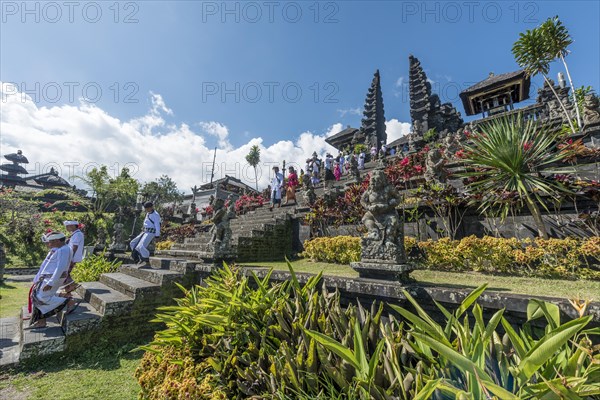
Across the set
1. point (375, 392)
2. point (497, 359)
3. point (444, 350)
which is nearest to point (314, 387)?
point (375, 392)

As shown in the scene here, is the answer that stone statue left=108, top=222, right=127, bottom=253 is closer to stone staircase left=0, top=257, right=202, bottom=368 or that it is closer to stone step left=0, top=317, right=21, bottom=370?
stone staircase left=0, top=257, right=202, bottom=368

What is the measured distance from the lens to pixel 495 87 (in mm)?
24641

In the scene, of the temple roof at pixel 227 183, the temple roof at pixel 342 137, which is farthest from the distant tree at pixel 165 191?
the temple roof at pixel 342 137

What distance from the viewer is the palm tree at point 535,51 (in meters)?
13.9

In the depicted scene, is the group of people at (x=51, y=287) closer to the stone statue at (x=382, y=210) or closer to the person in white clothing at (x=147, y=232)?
the person in white clothing at (x=147, y=232)

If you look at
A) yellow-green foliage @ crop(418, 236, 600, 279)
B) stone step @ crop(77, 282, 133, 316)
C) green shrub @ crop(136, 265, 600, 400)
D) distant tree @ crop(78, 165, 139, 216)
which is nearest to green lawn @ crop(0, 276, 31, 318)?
stone step @ crop(77, 282, 133, 316)

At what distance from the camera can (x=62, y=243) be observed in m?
4.89

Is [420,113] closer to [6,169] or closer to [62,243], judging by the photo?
[62,243]

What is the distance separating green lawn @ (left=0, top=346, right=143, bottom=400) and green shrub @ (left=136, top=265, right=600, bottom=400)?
0.69 metres

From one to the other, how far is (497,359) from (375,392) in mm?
776

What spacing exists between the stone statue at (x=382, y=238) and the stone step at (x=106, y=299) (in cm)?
415

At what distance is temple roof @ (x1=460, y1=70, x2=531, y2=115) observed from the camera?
76.8ft

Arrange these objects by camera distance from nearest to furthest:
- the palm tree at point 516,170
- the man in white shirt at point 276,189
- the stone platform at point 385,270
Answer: the stone platform at point 385,270
the palm tree at point 516,170
the man in white shirt at point 276,189

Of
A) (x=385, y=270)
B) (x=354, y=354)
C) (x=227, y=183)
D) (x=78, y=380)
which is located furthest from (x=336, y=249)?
(x=227, y=183)
